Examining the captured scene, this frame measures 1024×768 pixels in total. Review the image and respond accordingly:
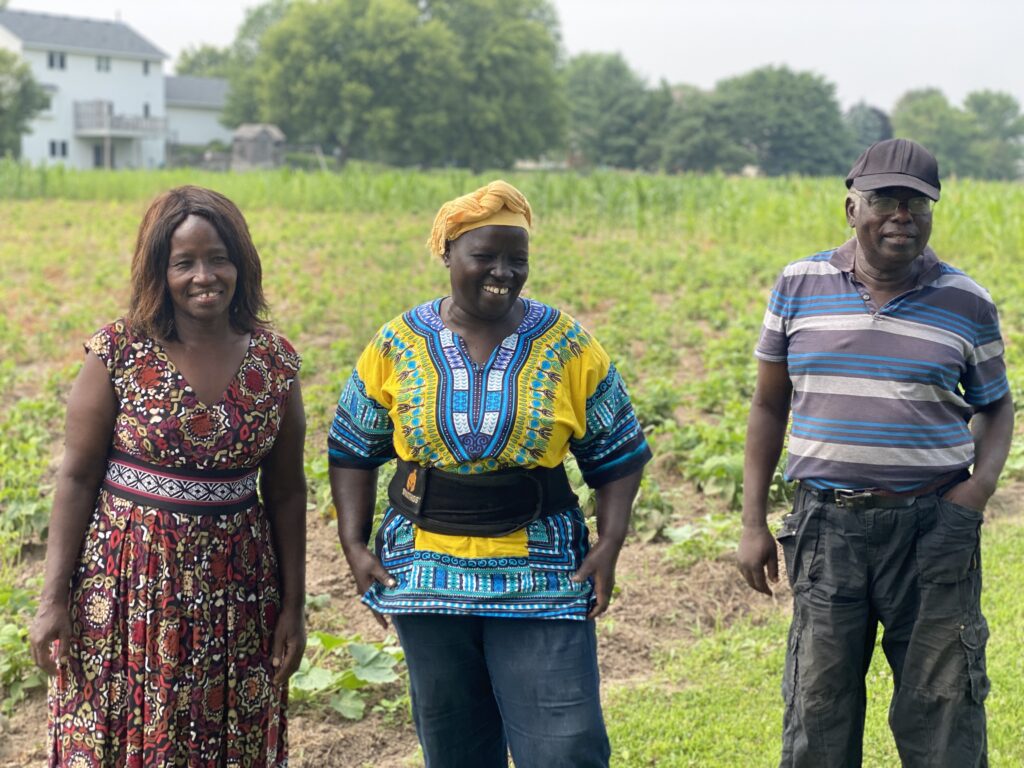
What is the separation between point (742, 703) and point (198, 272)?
2.63 m

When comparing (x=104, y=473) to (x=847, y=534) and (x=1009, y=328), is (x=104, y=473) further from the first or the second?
(x=1009, y=328)

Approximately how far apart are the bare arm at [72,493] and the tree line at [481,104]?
52.3 m

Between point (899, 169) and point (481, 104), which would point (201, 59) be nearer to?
point (481, 104)

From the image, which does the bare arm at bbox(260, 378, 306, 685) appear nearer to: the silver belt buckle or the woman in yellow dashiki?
the woman in yellow dashiki

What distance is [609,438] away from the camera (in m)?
2.91

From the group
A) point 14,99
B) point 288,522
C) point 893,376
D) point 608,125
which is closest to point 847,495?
point 893,376

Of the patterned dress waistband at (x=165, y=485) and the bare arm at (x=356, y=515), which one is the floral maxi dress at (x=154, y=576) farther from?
the bare arm at (x=356, y=515)

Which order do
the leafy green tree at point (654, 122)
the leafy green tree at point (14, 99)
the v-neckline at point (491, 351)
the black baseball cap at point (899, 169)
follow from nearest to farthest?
the v-neckline at point (491, 351) < the black baseball cap at point (899, 169) < the leafy green tree at point (14, 99) < the leafy green tree at point (654, 122)

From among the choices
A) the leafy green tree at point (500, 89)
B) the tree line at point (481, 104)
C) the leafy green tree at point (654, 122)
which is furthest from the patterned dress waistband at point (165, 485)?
the leafy green tree at point (654, 122)

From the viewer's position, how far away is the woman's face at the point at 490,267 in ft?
9.01

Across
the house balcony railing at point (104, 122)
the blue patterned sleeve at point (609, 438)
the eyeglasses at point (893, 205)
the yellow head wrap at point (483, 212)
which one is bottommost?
the blue patterned sleeve at point (609, 438)

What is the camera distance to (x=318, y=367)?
9.91 metres

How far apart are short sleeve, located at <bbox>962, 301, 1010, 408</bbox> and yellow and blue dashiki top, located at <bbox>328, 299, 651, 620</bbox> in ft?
2.83

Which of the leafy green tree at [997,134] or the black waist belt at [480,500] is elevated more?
the leafy green tree at [997,134]
